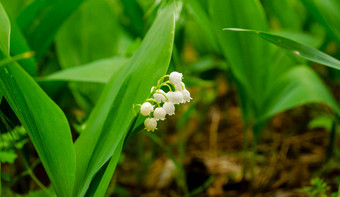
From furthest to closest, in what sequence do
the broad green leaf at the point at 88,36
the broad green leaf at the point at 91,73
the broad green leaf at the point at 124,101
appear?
the broad green leaf at the point at 88,36 < the broad green leaf at the point at 91,73 < the broad green leaf at the point at 124,101

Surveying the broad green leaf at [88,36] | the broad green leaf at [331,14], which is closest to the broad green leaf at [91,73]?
the broad green leaf at [88,36]

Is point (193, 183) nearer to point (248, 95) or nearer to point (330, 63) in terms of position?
point (248, 95)

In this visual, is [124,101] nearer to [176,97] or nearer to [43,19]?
[176,97]

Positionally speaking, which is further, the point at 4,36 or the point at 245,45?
the point at 245,45

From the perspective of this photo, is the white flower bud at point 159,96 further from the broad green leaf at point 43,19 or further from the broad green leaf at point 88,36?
the broad green leaf at point 88,36

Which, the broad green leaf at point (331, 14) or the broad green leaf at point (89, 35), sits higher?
the broad green leaf at point (331, 14)

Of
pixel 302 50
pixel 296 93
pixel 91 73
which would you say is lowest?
pixel 296 93

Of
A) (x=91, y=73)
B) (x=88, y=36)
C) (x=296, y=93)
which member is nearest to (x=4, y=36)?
(x=91, y=73)
